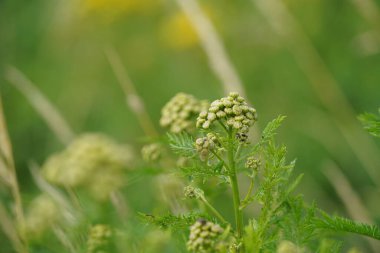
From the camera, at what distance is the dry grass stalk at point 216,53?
355cm

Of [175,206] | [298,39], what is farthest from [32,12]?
[175,206]

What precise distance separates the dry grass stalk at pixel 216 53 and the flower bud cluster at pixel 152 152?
1.42 metres

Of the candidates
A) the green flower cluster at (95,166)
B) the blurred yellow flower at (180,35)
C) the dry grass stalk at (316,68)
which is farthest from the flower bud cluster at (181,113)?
the blurred yellow flower at (180,35)

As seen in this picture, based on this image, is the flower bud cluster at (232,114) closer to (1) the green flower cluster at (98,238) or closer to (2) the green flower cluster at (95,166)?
(1) the green flower cluster at (98,238)

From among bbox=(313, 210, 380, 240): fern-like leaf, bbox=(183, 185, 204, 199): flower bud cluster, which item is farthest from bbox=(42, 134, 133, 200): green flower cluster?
bbox=(313, 210, 380, 240): fern-like leaf

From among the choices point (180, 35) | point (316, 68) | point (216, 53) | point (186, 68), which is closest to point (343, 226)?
point (216, 53)

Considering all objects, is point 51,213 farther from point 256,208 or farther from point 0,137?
point 256,208

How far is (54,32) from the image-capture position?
7.00 meters

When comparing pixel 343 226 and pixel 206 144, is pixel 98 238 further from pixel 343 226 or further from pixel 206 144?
pixel 343 226

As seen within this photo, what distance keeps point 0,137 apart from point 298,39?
7.70ft

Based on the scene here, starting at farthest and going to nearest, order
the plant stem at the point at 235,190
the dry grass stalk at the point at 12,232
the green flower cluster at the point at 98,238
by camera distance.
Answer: the dry grass stalk at the point at 12,232 → the green flower cluster at the point at 98,238 → the plant stem at the point at 235,190

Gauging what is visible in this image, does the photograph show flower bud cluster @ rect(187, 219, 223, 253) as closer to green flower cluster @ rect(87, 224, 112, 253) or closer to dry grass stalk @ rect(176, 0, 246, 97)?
green flower cluster @ rect(87, 224, 112, 253)

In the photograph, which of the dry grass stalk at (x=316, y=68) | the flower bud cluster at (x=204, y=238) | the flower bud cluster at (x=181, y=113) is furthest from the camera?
the dry grass stalk at (x=316, y=68)

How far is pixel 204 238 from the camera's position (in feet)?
4.03
